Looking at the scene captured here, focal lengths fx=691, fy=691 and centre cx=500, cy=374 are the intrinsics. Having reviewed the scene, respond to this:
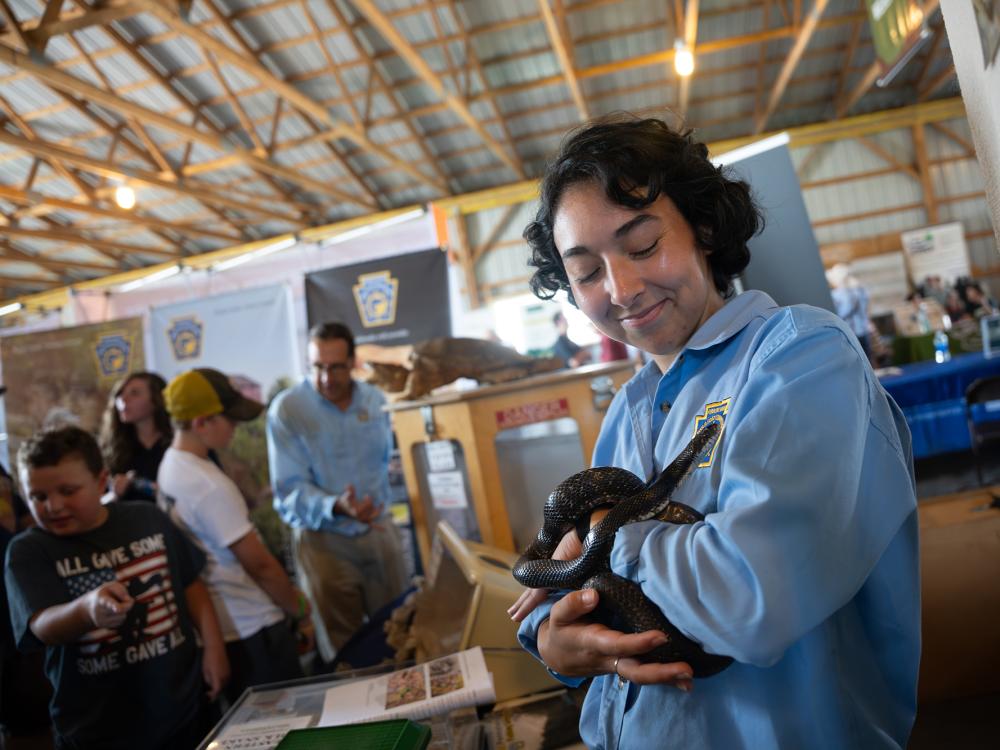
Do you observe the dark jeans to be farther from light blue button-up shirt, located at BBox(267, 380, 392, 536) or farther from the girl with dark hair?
the girl with dark hair

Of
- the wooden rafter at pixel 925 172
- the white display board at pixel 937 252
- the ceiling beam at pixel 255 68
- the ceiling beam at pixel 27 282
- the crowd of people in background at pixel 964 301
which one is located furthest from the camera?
the ceiling beam at pixel 27 282

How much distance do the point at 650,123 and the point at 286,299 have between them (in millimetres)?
5521

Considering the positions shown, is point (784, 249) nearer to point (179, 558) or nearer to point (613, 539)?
point (613, 539)

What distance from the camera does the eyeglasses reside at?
11.8 ft

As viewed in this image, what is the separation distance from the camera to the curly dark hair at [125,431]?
3484 millimetres

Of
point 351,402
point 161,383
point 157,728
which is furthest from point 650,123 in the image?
point 161,383

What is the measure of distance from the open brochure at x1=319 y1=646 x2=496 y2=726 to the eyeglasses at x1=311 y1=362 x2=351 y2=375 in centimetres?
225

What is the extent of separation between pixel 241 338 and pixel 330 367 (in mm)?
3103

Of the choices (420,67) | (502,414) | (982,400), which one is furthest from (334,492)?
(420,67)

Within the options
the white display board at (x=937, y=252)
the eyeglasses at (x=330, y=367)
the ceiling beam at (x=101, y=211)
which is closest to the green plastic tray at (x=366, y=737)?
the eyeglasses at (x=330, y=367)

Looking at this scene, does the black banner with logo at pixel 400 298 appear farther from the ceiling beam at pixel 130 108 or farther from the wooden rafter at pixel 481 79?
the wooden rafter at pixel 481 79

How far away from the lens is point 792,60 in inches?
413

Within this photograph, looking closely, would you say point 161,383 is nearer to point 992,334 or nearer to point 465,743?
point 465,743

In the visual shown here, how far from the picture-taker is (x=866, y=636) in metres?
0.92
